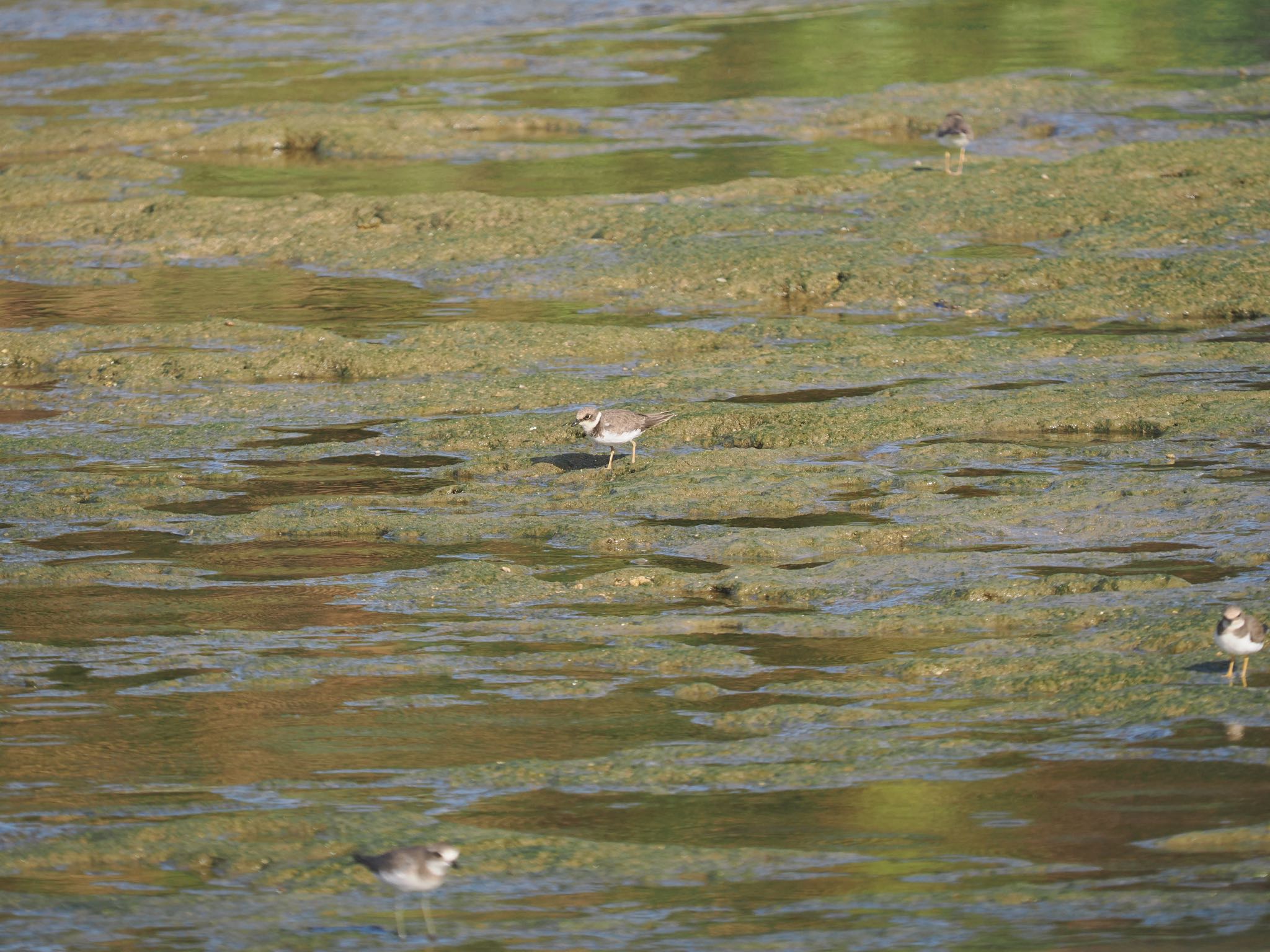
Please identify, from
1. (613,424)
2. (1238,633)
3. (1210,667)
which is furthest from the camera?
(613,424)

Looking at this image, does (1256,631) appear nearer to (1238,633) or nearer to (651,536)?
(1238,633)

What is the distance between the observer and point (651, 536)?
945cm

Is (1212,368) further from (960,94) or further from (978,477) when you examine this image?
(960,94)

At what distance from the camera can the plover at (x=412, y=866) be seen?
5.38 metres

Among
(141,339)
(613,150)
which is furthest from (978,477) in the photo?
(613,150)

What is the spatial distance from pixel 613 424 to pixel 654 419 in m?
0.39

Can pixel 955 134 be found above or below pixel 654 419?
above

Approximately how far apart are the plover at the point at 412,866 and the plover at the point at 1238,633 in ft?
10.6

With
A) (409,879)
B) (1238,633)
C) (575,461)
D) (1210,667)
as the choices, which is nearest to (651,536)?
(575,461)

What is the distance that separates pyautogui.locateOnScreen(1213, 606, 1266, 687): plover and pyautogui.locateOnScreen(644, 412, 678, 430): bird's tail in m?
4.32

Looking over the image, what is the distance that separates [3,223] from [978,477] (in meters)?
12.5

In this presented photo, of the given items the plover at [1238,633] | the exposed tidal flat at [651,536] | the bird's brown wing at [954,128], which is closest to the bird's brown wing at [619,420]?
the exposed tidal flat at [651,536]

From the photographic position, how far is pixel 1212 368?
12156 millimetres

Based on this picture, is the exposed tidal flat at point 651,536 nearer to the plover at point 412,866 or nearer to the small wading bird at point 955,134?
the plover at point 412,866
